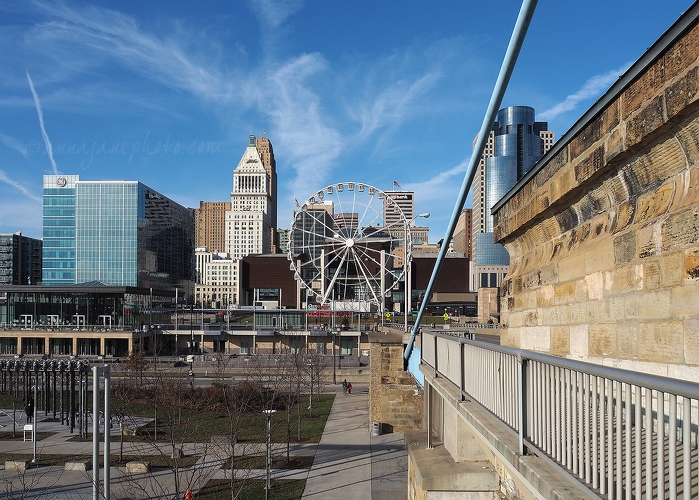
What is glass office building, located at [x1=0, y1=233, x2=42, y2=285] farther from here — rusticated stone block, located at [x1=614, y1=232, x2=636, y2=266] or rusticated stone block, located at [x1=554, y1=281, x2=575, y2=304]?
rusticated stone block, located at [x1=614, y1=232, x2=636, y2=266]

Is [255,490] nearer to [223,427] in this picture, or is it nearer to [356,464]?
[356,464]

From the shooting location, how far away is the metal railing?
82.7 inches

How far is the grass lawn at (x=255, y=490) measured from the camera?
17.2m

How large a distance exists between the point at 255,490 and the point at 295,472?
2288mm

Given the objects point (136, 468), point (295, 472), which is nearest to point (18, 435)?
point (136, 468)

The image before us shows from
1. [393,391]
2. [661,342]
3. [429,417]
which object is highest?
[661,342]

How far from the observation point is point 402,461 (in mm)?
21016

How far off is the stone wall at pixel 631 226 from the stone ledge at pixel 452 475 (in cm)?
188

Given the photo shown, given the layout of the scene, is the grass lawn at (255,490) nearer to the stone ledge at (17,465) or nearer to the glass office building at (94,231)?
the stone ledge at (17,465)

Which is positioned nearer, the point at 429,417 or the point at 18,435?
the point at 429,417

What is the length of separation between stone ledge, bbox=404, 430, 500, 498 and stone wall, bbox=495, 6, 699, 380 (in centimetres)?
188

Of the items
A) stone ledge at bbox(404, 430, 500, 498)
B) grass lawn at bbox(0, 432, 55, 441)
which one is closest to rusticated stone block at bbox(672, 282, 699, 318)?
Answer: stone ledge at bbox(404, 430, 500, 498)

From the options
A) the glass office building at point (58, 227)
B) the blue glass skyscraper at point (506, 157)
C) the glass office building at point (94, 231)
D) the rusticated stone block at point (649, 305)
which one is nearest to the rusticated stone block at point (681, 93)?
the rusticated stone block at point (649, 305)

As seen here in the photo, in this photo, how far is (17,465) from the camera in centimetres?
1956
